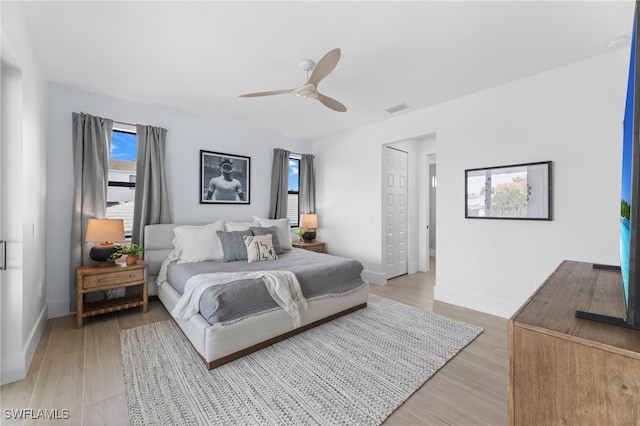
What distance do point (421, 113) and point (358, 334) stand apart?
3.05 m

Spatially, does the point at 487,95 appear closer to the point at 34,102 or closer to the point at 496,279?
the point at 496,279

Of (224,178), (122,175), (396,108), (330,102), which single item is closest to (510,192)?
(396,108)

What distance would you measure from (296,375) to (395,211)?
3469 millimetres

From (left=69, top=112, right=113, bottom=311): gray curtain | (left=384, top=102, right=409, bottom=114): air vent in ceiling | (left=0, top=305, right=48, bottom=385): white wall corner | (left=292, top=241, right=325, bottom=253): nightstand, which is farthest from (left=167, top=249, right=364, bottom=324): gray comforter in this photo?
(left=384, top=102, right=409, bottom=114): air vent in ceiling

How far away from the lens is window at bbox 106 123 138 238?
3.58m

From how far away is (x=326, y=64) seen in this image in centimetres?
222

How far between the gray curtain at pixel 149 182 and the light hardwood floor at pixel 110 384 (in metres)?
1.31

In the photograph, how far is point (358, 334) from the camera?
2721 millimetres

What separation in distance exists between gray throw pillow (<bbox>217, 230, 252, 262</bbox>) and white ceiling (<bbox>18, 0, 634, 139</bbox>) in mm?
1772

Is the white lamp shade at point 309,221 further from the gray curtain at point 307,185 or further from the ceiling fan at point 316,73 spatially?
the ceiling fan at point 316,73

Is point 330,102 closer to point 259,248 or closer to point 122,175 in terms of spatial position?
point 259,248

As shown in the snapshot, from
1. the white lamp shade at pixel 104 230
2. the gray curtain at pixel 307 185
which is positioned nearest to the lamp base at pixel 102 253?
the white lamp shade at pixel 104 230

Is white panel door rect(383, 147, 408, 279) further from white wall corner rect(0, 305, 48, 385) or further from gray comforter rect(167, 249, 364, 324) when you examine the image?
white wall corner rect(0, 305, 48, 385)

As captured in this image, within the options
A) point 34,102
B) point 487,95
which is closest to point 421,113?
point 487,95
